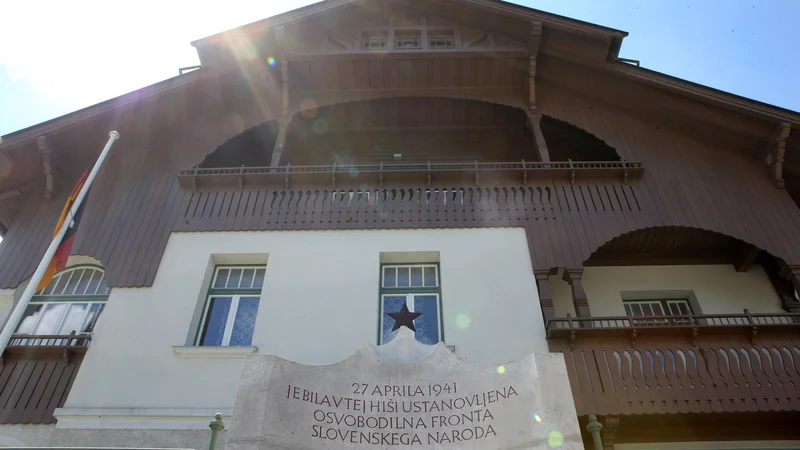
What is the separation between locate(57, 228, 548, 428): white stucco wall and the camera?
8773 mm

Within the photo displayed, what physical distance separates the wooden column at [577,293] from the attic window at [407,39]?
679cm

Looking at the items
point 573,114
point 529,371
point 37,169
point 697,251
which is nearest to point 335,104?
point 573,114

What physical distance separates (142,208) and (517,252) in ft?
23.8

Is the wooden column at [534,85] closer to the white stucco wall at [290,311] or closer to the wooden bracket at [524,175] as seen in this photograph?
the wooden bracket at [524,175]

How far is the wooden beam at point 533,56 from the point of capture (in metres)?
12.4

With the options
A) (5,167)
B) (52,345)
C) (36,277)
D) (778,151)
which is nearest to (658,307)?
(778,151)

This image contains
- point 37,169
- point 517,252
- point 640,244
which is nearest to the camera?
point 517,252

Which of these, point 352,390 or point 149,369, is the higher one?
point 149,369

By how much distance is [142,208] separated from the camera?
1137 cm

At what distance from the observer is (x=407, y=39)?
46.0 ft

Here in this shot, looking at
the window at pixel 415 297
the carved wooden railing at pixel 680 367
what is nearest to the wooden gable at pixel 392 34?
the window at pixel 415 297

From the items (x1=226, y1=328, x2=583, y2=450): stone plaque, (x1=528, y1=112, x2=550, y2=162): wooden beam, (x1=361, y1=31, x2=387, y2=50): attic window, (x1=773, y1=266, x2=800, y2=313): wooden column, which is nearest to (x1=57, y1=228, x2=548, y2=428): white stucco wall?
(x1=528, y1=112, x2=550, y2=162): wooden beam

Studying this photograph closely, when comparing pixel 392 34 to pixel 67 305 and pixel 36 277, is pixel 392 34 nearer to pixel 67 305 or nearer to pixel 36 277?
pixel 67 305

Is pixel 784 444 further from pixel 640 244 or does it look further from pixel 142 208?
pixel 142 208
